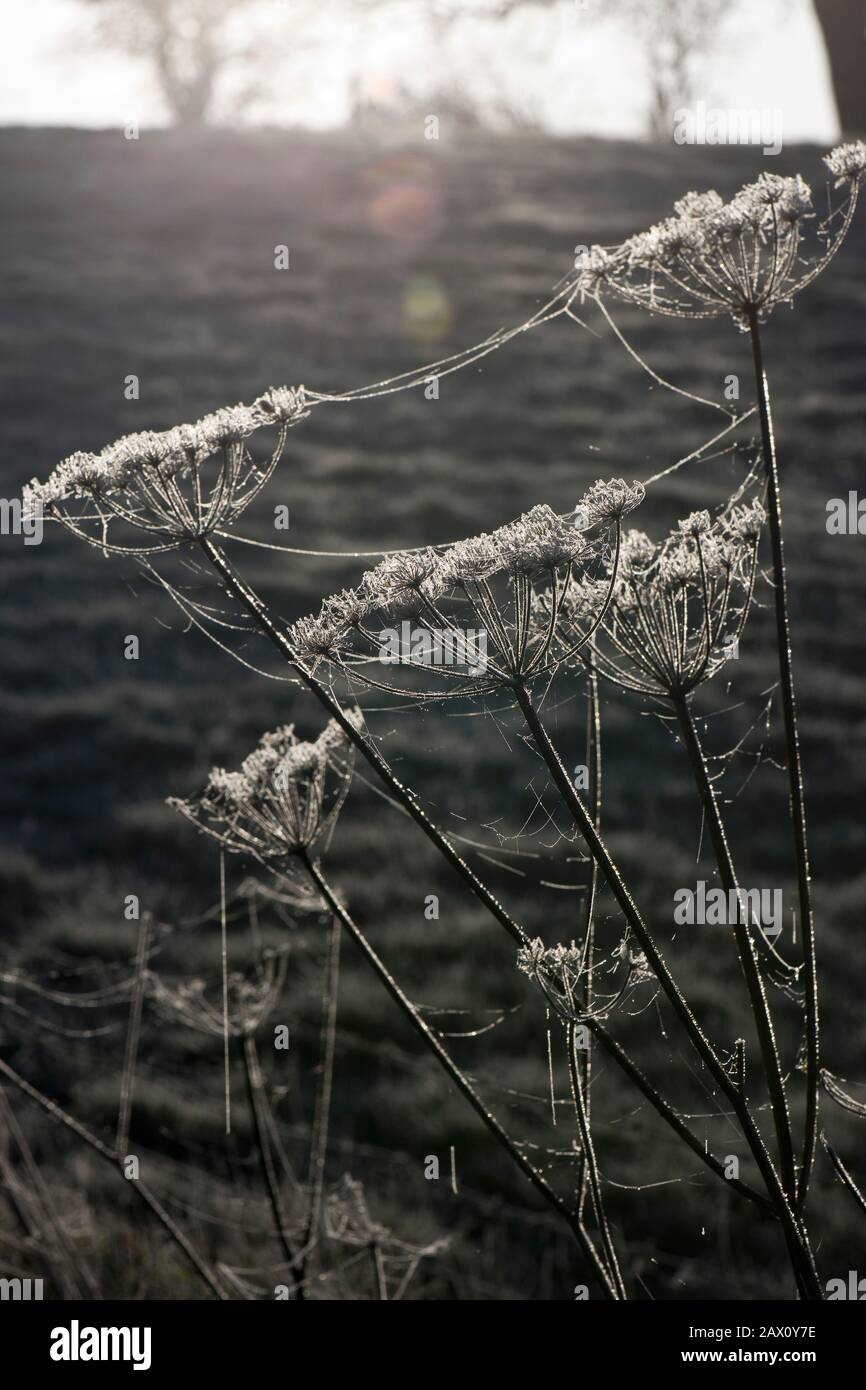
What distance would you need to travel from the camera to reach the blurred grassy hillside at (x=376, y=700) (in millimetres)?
6137

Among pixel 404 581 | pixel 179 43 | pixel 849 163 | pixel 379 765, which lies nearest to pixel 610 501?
pixel 404 581

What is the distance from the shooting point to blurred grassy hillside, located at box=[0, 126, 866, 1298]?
20.1ft

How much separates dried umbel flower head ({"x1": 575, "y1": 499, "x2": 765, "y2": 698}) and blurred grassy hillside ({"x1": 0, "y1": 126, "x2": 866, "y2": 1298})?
506 mm

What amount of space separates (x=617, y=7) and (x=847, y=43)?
13.2 metres

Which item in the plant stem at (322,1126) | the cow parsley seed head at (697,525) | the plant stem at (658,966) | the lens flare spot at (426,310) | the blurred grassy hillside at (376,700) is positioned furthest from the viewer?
the lens flare spot at (426,310)

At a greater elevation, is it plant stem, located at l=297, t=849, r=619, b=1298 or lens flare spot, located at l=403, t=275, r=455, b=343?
lens flare spot, located at l=403, t=275, r=455, b=343

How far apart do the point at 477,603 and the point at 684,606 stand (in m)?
0.39

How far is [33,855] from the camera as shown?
862 centimetres

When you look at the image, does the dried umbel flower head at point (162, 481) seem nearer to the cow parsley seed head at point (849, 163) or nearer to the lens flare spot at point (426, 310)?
the cow parsley seed head at point (849, 163)

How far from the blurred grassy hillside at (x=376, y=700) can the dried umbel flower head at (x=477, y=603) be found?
569 mm

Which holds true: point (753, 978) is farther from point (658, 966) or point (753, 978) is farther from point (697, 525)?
point (697, 525)

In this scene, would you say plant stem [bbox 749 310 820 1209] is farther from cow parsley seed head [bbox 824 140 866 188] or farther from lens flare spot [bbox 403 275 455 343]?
lens flare spot [bbox 403 275 455 343]

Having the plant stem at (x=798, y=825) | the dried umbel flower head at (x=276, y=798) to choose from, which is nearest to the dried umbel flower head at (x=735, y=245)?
the plant stem at (x=798, y=825)

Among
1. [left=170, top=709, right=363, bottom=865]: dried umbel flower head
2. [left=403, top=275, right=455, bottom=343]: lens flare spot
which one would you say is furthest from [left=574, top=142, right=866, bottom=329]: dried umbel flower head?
[left=403, top=275, right=455, bottom=343]: lens flare spot
